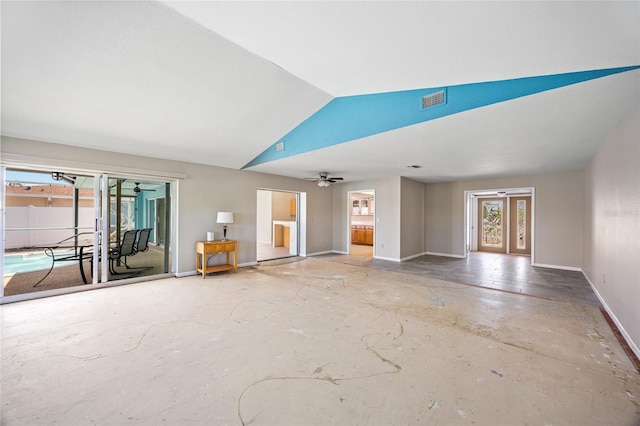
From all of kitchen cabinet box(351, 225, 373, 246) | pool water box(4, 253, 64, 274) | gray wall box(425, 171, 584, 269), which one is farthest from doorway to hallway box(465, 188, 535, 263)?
pool water box(4, 253, 64, 274)

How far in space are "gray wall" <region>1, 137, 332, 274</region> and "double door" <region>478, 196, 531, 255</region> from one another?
716cm

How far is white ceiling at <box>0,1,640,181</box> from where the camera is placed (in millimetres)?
1604

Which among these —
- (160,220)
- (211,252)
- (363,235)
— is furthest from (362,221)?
(160,220)

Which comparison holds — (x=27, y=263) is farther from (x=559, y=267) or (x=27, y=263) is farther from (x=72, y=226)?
(x=559, y=267)

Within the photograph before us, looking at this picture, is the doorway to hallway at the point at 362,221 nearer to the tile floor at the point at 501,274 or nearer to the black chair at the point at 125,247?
the tile floor at the point at 501,274

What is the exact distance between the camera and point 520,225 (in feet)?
28.9

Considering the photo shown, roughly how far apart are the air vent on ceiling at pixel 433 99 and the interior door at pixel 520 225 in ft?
26.7

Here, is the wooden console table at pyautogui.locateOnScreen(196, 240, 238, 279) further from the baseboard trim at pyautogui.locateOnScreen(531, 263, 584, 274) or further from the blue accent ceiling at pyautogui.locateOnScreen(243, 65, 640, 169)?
the baseboard trim at pyautogui.locateOnScreen(531, 263, 584, 274)

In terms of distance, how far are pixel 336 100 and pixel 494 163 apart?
3486 mm

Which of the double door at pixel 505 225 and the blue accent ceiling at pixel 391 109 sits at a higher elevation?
the blue accent ceiling at pixel 391 109

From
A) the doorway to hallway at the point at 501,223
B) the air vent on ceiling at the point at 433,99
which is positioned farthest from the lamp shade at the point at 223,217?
the doorway to hallway at the point at 501,223

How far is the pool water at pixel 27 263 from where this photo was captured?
4403mm

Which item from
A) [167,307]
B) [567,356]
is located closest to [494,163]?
[567,356]

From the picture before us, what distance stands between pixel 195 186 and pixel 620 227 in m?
6.32
